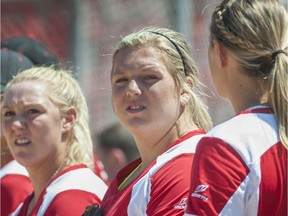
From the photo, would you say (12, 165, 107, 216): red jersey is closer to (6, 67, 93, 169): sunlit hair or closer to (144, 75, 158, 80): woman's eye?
(6, 67, 93, 169): sunlit hair

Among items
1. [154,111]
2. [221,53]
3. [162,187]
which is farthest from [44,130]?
[221,53]

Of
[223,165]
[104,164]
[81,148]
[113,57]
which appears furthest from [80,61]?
[223,165]

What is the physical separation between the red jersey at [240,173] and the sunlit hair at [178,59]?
0.71 metres

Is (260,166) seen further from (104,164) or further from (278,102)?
(104,164)

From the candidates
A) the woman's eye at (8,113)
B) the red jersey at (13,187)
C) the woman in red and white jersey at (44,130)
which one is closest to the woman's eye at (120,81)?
the woman in red and white jersey at (44,130)

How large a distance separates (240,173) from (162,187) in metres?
0.49

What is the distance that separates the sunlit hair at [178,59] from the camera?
9.53 ft

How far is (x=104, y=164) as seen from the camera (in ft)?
19.2

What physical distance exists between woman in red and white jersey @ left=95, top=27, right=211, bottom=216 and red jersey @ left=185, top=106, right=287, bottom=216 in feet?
1.38

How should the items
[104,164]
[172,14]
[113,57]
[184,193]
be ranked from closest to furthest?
[184,193]
[113,57]
[172,14]
[104,164]

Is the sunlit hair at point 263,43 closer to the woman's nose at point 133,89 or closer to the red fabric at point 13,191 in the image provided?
the woman's nose at point 133,89

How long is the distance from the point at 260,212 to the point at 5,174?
241 centimetres

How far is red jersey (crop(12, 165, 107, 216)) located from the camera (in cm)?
335

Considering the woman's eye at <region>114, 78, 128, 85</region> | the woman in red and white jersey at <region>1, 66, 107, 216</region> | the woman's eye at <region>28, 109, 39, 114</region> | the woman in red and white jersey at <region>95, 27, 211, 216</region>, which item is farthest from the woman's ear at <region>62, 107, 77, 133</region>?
the woman's eye at <region>114, 78, 128, 85</region>
